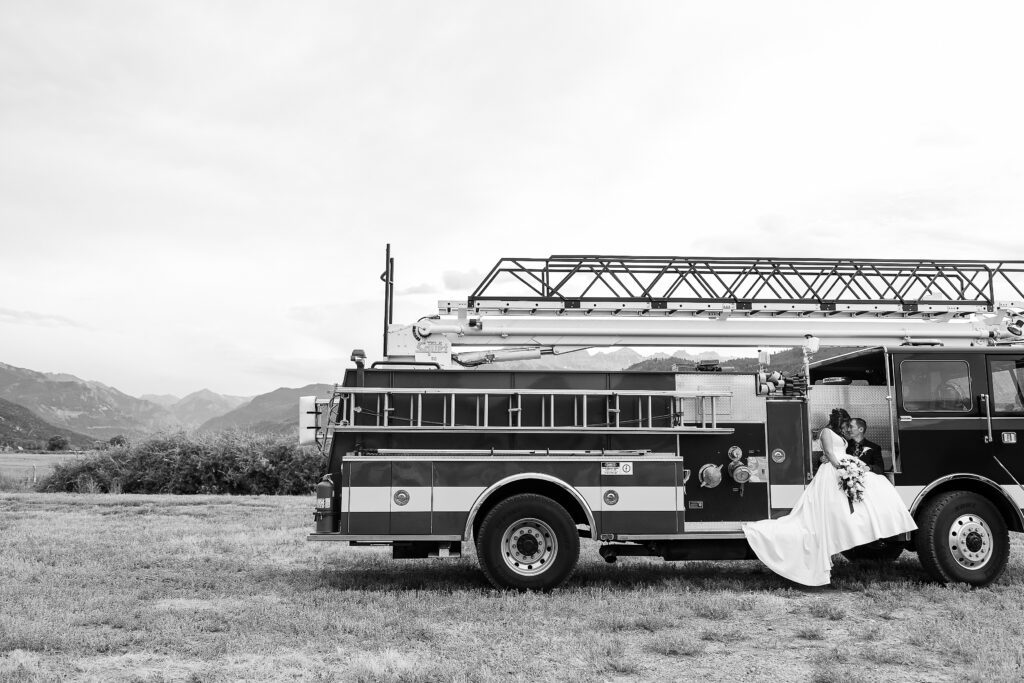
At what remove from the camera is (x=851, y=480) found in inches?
363

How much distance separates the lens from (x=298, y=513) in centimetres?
1641

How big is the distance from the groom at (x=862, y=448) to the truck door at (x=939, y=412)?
10.2 inches

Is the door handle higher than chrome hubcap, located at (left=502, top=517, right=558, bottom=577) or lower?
higher

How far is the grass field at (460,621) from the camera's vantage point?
6176 mm

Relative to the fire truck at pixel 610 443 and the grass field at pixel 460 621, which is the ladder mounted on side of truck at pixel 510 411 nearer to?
the fire truck at pixel 610 443

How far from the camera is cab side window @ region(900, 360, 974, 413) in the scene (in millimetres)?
9773

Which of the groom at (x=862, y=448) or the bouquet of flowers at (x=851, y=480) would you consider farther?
the groom at (x=862, y=448)

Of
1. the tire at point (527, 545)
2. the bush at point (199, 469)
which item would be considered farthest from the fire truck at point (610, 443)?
the bush at point (199, 469)

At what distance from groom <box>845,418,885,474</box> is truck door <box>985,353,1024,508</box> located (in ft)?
4.40

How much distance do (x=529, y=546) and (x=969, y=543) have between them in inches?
199

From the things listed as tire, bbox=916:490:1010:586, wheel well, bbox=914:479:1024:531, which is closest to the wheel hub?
tire, bbox=916:490:1010:586

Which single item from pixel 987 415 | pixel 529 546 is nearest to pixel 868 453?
pixel 987 415

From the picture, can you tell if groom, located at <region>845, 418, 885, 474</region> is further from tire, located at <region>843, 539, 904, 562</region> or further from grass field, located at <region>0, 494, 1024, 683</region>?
tire, located at <region>843, 539, 904, 562</region>

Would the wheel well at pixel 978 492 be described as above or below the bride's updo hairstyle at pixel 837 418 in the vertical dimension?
below
